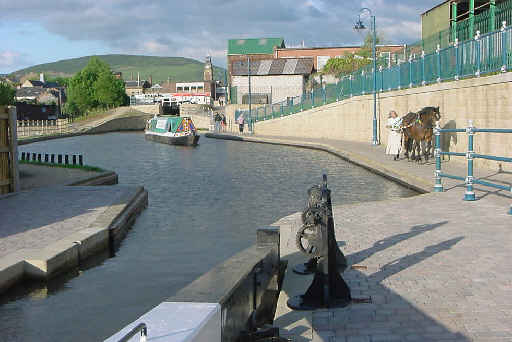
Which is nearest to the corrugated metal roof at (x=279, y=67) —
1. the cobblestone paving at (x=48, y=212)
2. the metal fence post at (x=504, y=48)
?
the metal fence post at (x=504, y=48)

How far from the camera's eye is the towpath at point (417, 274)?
536 centimetres

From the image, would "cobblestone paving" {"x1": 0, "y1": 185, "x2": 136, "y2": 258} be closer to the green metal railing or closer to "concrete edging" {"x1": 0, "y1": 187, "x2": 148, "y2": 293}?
"concrete edging" {"x1": 0, "y1": 187, "x2": 148, "y2": 293}

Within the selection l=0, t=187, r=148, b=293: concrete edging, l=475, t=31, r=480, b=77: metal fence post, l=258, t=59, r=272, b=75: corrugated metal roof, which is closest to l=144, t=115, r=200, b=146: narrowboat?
l=475, t=31, r=480, b=77: metal fence post

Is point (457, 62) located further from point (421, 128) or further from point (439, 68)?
point (421, 128)

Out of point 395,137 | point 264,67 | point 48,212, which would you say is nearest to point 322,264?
point 48,212

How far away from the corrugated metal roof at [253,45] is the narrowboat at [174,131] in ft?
170

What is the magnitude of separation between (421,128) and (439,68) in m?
3.93

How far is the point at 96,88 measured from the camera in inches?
4535

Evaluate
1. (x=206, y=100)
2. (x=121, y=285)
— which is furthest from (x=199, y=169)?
(x=206, y=100)

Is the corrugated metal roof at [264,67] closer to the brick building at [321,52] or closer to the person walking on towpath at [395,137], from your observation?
the brick building at [321,52]

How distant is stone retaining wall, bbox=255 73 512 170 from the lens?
17469 millimetres

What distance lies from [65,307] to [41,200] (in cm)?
669

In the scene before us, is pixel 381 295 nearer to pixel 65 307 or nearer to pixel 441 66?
pixel 65 307

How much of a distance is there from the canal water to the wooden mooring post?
2.67 m
